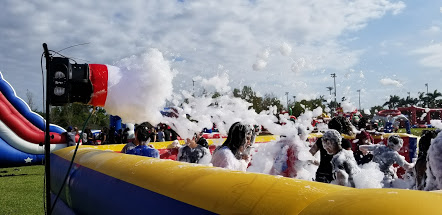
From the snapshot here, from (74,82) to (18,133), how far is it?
36.0ft

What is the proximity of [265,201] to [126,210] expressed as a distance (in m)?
1.45

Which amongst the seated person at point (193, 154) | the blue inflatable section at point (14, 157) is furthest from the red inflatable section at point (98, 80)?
the blue inflatable section at point (14, 157)

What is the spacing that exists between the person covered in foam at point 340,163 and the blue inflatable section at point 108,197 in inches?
82.5

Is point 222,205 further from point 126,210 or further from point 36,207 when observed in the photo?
point 36,207

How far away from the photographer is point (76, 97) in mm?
3240

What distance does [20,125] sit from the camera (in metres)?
12.7

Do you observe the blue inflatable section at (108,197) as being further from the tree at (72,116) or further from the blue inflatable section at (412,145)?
the tree at (72,116)

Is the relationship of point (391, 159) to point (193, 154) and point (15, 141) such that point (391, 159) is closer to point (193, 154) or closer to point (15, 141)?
point (193, 154)

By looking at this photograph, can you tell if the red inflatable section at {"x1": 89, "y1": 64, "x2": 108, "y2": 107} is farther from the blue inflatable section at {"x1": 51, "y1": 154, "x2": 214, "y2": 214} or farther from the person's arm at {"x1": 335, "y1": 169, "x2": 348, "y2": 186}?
the person's arm at {"x1": 335, "y1": 169, "x2": 348, "y2": 186}

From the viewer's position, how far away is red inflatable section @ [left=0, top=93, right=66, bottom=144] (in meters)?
12.6

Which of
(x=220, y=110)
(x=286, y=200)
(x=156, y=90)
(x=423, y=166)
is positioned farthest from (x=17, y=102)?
(x=286, y=200)

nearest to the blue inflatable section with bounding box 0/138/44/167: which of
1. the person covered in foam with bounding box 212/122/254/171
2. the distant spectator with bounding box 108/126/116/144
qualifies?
the distant spectator with bounding box 108/126/116/144

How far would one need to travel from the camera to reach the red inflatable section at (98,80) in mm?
3297

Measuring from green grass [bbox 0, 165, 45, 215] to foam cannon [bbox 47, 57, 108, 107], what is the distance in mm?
2407
